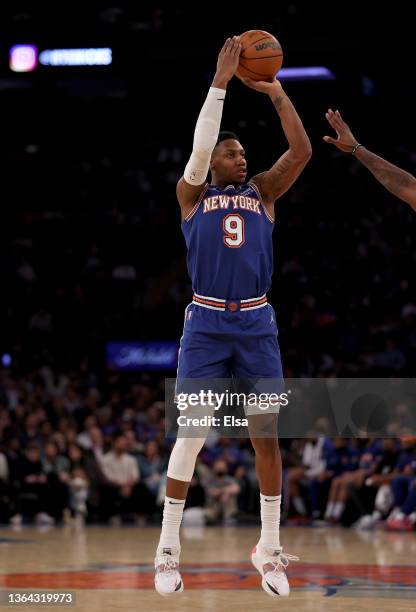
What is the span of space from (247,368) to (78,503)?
10264 mm

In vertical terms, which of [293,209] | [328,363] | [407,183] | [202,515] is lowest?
[202,515]

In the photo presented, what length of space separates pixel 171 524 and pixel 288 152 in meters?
2.42

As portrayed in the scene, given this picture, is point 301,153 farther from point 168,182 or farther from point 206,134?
point 168,182

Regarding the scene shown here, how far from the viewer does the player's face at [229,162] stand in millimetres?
7027

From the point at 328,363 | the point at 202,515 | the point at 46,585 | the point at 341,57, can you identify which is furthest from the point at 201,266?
the point at 341,57

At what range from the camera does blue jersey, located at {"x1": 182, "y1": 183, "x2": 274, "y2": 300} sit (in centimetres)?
675

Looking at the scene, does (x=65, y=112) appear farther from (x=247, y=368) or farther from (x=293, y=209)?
(x=247, y=368)

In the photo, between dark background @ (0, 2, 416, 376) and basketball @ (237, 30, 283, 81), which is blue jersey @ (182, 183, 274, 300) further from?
dark background @ (0, 2, 416, 376)

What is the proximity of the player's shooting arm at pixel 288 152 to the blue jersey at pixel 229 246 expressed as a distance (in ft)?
0.59

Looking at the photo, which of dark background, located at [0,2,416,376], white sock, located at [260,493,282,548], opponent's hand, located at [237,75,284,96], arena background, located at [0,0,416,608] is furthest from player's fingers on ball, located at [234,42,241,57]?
dark background, located at [0,2,416,376]

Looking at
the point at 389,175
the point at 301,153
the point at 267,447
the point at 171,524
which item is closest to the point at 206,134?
the point at 301,153

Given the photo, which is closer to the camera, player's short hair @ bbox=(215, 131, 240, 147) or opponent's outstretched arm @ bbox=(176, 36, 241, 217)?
opponent's outstretched arm @ bbox=(176, 36, 241, 217)

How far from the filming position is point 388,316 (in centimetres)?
2045

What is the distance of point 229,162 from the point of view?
23.1 ft
